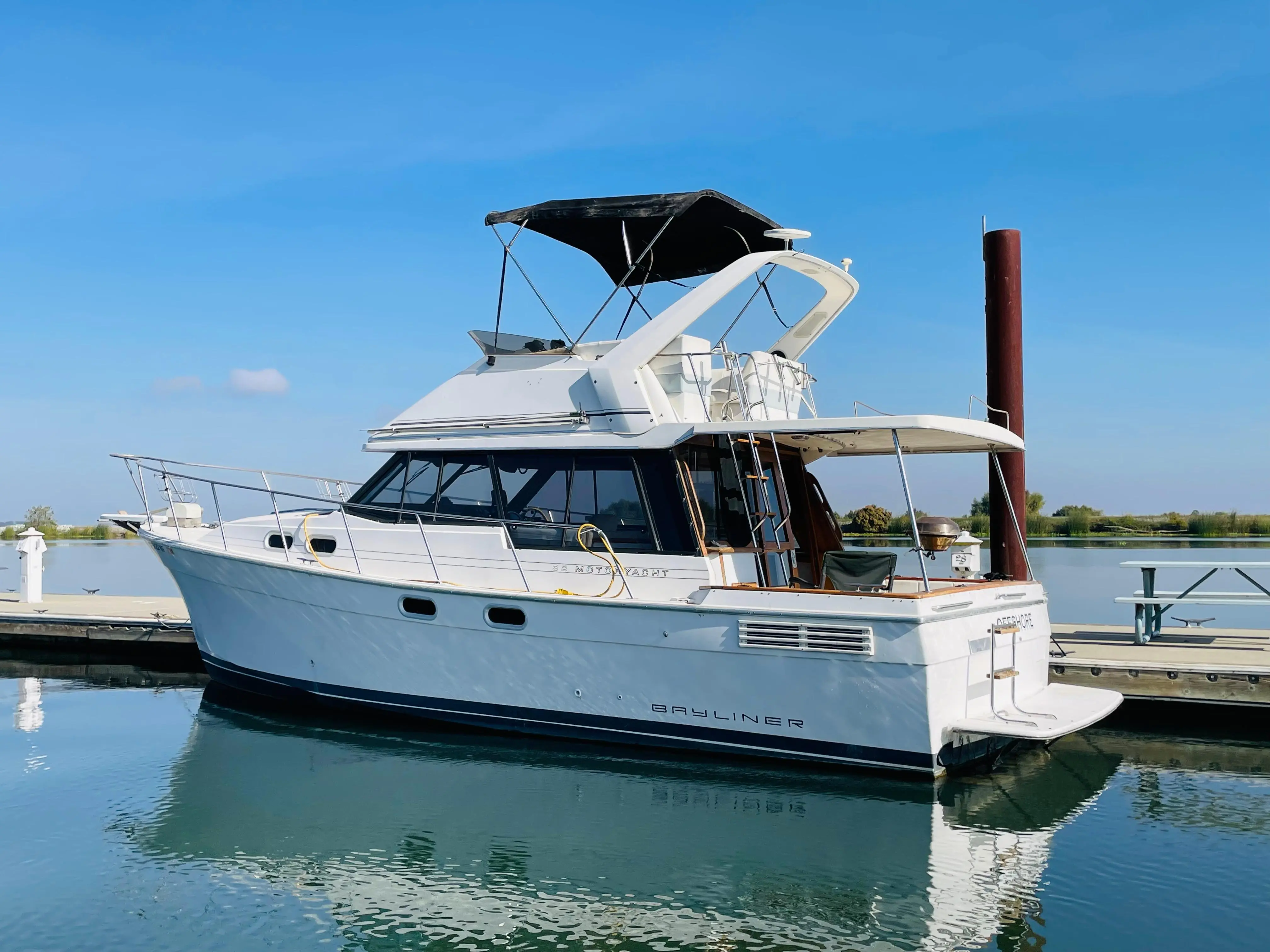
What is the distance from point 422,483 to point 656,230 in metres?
3.16

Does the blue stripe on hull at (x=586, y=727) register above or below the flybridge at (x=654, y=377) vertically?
below

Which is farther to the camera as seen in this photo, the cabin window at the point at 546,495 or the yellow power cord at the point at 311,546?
the yellow power cord at the point at 311,546

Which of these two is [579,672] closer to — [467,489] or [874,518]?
[467,489]

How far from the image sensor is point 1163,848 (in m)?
6.09

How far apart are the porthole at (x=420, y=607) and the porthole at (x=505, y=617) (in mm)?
491

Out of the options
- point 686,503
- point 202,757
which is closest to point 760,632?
point 686,503

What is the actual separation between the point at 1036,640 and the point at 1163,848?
7.40ft

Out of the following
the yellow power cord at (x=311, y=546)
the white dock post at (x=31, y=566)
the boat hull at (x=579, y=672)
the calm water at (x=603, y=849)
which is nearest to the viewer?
the calm water at (x=603, y=849)

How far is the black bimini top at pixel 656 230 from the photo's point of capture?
28.3 ft

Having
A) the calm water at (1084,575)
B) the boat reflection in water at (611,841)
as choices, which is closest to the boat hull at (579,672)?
the boat reflection in water at (611,841)

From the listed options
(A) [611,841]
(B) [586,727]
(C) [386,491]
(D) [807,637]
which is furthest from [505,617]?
(D) [807,637]

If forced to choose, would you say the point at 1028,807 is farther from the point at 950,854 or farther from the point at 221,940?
the point at 221,940

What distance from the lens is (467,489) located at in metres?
8.90

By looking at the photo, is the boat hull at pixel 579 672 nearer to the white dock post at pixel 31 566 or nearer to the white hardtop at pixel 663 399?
the white hardtop at pixel 663 399
